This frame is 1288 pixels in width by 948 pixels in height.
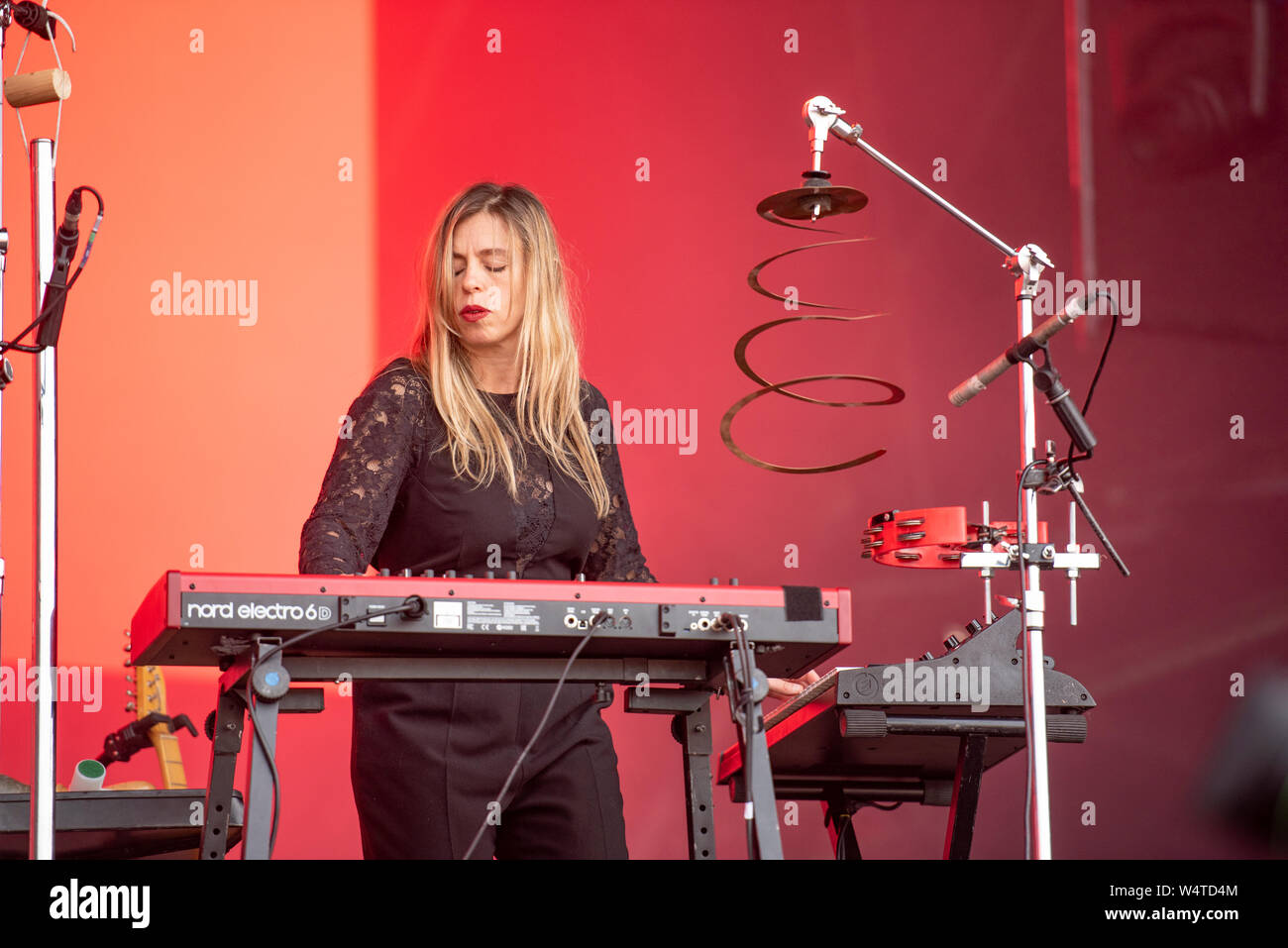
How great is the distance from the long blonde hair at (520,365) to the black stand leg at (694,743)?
0.50 meters

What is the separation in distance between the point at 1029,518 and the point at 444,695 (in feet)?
3.43

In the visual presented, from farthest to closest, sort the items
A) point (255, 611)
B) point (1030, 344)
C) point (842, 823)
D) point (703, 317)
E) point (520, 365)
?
point (703, 317)
point (842, 823)
point (520, 365)
point (1030, 344)
point (255, 611)

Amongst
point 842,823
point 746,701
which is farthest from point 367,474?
point 842,823

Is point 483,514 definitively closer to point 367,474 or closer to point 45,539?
point 367,474

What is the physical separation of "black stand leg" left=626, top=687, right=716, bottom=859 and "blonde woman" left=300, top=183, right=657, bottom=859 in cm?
14

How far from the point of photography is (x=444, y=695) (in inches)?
88.4

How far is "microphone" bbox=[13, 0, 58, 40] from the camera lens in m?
2.32

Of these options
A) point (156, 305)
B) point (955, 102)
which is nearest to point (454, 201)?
point (156, 305)

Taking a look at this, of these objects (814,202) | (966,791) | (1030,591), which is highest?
(814,202)

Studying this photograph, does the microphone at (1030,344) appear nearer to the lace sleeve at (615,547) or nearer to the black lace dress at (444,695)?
the lace sleeve at (615,547)

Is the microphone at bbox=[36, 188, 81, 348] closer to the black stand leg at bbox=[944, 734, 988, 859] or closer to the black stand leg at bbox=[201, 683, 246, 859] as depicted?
the black stand leg at bbox=[201, 683, 246, 859]

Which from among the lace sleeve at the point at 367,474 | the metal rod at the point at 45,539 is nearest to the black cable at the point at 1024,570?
the lace sleeve at the point at 367,474

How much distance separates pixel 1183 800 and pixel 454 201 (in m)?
2.68

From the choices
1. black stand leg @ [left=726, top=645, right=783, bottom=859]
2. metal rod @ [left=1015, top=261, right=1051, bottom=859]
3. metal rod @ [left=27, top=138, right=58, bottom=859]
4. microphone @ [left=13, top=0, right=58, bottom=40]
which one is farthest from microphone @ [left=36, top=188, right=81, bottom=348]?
metal rod @ [left=1015, top=261, right=1051, bottom=859]
